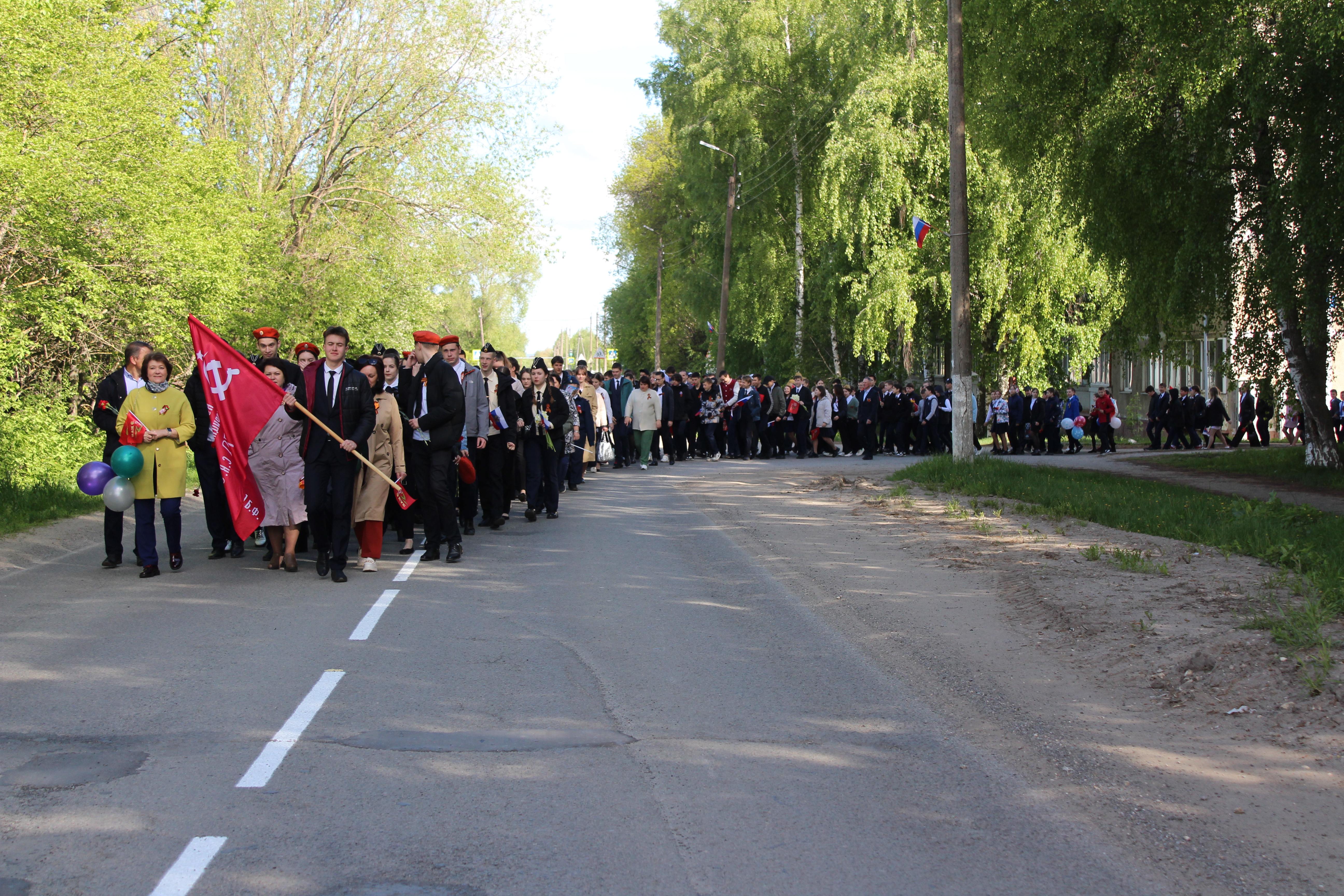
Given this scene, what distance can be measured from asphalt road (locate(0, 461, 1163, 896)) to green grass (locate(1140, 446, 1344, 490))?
1291cm

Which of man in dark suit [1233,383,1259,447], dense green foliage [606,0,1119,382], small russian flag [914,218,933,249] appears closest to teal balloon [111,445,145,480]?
dense green foliage [606,0,1119,382]

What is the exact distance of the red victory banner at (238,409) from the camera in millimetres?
10742

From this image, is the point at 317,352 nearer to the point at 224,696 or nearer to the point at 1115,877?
the point at 224,696

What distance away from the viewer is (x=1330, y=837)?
4367 mm

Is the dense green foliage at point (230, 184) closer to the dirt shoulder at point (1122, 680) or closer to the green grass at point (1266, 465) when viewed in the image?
the dirt shoulder at point (1122, 680)

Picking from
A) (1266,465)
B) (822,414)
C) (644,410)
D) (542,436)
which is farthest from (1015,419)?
(542,436)

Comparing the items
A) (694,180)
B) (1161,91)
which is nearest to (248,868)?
(1161,91)

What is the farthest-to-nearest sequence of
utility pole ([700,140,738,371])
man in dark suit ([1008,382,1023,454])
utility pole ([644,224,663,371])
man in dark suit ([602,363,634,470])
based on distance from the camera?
1. utility pole ([644,224,663,371])
2. utility pole ([700,140,738,371])
3. man in dark suit ([1008,382,1023,454])
4. man in dark suit ([602,363,634,470])

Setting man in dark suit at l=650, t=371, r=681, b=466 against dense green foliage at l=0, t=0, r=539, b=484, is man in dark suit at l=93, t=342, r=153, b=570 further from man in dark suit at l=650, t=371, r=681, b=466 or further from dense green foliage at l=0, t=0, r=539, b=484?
man in dark suit at l=650, t=371, r=681, b=466

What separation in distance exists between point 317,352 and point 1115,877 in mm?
8846

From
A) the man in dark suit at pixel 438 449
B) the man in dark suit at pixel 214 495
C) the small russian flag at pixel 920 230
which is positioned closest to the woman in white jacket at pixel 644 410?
the small russian flag at pixel 920 230

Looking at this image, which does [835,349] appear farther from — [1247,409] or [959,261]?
[959,261]

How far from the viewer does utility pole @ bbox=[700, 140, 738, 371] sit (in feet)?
127

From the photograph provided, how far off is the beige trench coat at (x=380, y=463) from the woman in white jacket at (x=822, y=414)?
59.9ft
